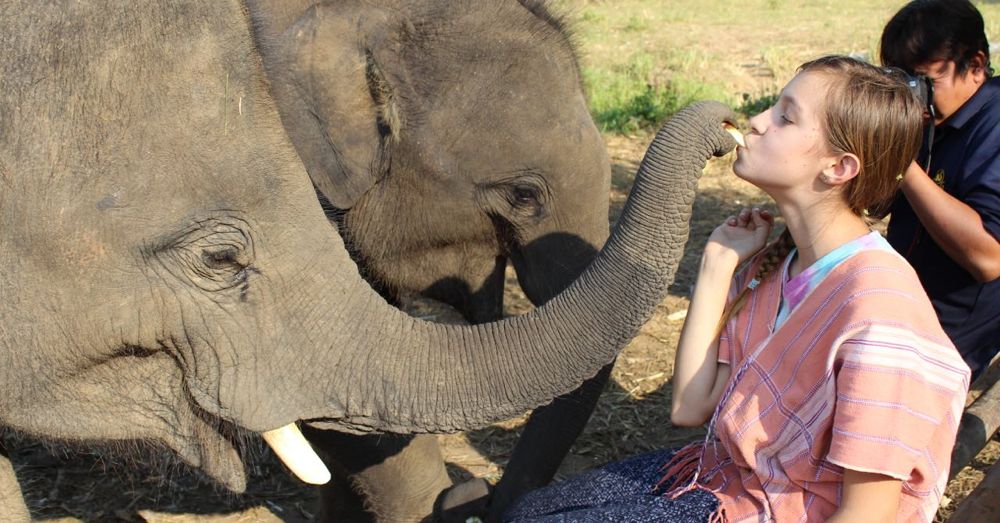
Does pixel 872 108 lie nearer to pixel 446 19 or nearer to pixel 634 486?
pixel 634 486

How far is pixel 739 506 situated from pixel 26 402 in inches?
58.1

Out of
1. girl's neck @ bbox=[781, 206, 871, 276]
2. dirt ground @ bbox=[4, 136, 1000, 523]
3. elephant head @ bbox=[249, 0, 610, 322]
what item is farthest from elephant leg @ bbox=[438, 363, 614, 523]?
girl's neck @ bbox=[781, 206, 871, 276]

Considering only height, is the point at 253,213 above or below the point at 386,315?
Answer: above

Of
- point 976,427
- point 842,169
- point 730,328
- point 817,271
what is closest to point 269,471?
point 730,328

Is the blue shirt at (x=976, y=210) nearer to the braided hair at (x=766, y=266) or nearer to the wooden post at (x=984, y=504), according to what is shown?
the wooden post at (x=984, y=504)

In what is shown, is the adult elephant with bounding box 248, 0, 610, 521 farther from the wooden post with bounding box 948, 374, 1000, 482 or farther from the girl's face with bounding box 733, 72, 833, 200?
the girl's face with bounding box 733, 72, 833, 200

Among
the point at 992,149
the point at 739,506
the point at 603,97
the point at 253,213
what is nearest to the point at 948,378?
the point at 739,506

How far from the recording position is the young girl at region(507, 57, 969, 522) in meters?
1.79

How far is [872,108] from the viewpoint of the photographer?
195cm

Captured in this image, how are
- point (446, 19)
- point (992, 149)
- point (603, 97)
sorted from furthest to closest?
point (603, 97), point (446, 19), point (992, 149)

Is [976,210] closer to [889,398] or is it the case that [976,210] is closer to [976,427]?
[976,427]

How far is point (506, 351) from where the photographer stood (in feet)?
7.65

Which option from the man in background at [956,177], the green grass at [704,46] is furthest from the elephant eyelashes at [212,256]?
the green grass at [704,46]

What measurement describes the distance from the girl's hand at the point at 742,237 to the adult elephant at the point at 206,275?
0.10 metres
